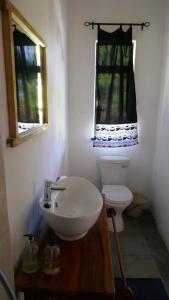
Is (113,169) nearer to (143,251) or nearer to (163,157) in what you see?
(163,157)

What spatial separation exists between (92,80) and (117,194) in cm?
143

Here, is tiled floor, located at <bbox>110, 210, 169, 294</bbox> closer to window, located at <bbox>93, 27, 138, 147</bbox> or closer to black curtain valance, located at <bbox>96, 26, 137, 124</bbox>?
window, located at <bbox>93, 27, 138, 147</bbox>

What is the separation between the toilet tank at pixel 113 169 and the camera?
2666 mm

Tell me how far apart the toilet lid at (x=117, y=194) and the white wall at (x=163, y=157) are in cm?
38

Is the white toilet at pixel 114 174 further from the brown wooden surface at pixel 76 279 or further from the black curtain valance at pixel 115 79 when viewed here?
the brown wooden surface at pixel 76 279

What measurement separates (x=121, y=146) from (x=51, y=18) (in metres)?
1.66

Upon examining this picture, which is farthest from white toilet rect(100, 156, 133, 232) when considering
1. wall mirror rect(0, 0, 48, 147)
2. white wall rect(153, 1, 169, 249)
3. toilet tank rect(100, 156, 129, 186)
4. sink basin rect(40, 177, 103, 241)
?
wall mirror rect(0, 0, 48, 147)

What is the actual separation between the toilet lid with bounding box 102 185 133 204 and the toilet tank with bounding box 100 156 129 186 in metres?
0.11

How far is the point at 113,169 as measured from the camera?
269 cm

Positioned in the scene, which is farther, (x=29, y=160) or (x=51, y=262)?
(x=29, y=160)

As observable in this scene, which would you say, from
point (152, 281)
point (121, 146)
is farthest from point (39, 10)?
point (152, 281)

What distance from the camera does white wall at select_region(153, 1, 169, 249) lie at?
2.29m

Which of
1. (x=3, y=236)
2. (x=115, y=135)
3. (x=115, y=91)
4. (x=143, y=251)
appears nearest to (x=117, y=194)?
(x=143, y=251)

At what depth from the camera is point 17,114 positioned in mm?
921
